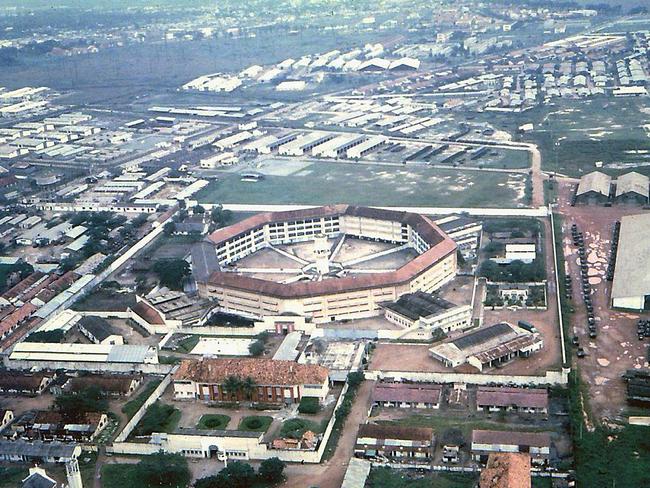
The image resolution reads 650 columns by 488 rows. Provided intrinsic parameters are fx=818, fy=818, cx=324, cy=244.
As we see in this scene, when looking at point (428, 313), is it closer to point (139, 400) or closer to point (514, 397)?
point (514, 397)

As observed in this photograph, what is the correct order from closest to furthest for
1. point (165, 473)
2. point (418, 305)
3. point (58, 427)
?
point (165, 473)
point (58, 427)
point (418, 305)

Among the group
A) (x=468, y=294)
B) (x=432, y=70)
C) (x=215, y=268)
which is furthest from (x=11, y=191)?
(x=432, y=70)

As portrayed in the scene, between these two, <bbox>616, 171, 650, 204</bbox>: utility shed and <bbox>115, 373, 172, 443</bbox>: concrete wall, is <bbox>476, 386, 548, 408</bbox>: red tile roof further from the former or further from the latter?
<bbox>616, 171, 650, 204</bbox>: utility shed

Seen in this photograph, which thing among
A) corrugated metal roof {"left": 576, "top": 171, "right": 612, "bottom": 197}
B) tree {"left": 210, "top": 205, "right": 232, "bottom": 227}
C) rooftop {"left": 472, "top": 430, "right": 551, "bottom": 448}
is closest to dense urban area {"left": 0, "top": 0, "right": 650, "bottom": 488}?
rooftop {"left": 472, "top": 430, "right": 551, "bottom": 448}

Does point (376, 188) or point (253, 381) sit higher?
point (253, 381)

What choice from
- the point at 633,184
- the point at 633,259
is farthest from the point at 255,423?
the point at 633,184
